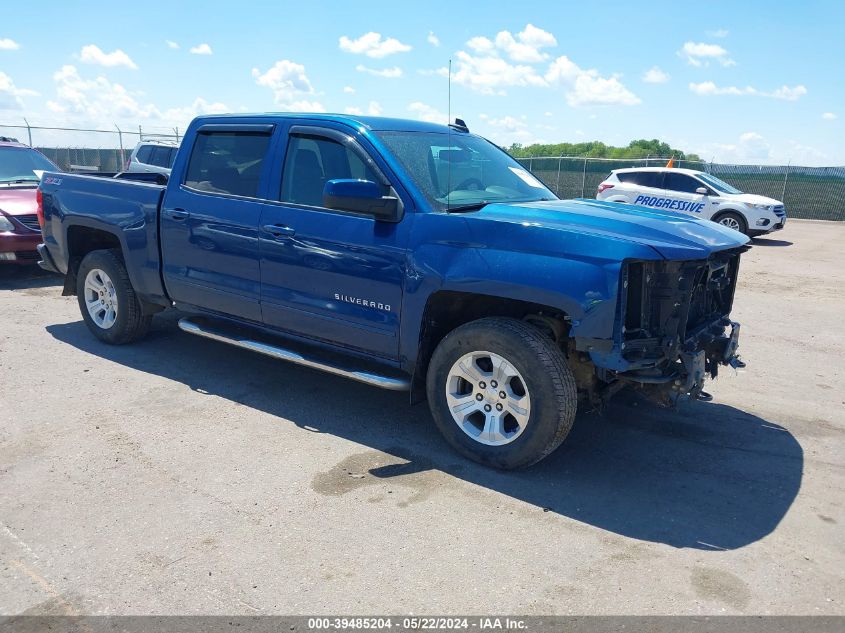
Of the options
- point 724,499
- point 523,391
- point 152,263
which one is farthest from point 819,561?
point 152,263

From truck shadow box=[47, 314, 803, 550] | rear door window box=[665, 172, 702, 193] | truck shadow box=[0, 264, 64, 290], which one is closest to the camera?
truck shadow box=[47, 314, 803, 550]

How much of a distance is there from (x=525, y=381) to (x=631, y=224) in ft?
3.57

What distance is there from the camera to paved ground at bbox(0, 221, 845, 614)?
121 inches

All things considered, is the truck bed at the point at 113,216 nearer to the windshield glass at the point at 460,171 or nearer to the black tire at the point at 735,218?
the windshield glass at the point at 460,171

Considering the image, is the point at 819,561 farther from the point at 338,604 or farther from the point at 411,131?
the point at 411,131

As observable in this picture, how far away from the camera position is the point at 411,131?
506 cm

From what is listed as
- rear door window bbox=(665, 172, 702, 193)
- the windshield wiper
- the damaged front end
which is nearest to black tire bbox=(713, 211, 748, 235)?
rear door window bbox=(665, 172, 702, 193)

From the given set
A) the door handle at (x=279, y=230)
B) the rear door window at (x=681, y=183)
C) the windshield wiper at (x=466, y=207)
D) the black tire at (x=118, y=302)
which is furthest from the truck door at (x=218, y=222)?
the rear door window at (x=681, y=183)

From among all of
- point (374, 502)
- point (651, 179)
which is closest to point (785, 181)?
point (651, 179)

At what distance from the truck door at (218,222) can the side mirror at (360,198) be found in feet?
3.18

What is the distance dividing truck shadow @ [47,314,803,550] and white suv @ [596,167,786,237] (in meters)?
12.8

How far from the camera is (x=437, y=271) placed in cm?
421

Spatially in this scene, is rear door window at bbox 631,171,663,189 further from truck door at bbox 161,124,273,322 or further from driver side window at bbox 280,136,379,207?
driver side window at bbox 280,136,379,207

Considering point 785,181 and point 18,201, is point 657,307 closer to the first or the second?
point 18,201
